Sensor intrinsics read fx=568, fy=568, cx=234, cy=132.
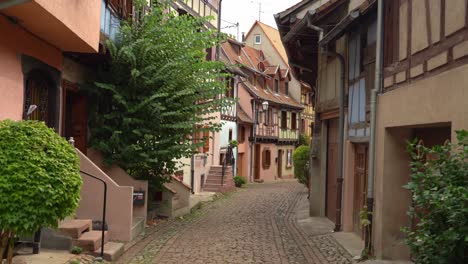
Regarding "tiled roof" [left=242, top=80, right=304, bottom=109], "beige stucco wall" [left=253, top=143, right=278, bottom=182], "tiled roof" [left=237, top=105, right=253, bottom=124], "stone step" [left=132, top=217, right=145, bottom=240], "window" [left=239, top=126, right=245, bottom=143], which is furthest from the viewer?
"beige stucco wall" [left=253, top=143, right=278, bottom=182]

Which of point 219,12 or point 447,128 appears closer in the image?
point 447,128

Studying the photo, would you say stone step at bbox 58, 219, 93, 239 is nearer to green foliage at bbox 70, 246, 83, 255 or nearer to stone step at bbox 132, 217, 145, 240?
green foliage at bbox 70, 246, 83, 255

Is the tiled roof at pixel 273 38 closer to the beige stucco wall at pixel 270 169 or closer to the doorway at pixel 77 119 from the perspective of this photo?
the beige stucco wall at pixel 270 169

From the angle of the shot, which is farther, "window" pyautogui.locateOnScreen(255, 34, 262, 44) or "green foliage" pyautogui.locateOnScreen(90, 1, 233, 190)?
"window" pyautogui.locateOnScreen(255, 34, 262, 44)

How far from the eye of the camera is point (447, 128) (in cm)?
791

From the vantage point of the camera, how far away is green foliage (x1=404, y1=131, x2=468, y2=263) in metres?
4.22

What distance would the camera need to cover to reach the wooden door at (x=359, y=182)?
11565mm

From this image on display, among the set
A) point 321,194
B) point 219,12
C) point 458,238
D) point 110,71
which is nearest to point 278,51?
point 219,12

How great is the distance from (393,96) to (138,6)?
6.83m

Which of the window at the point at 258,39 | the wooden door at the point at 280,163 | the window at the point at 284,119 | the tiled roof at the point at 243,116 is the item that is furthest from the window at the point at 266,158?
the window at the point at 258,39

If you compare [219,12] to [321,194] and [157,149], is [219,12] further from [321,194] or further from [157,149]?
[157,149]

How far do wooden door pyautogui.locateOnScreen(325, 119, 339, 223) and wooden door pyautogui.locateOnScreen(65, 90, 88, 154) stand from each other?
6293 mm

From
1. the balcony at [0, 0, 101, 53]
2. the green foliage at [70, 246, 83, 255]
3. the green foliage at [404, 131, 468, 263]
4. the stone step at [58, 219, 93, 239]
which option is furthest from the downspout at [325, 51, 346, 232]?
the green foliage at [404, 131, 468, 263]

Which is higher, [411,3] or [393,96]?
[411,3]
